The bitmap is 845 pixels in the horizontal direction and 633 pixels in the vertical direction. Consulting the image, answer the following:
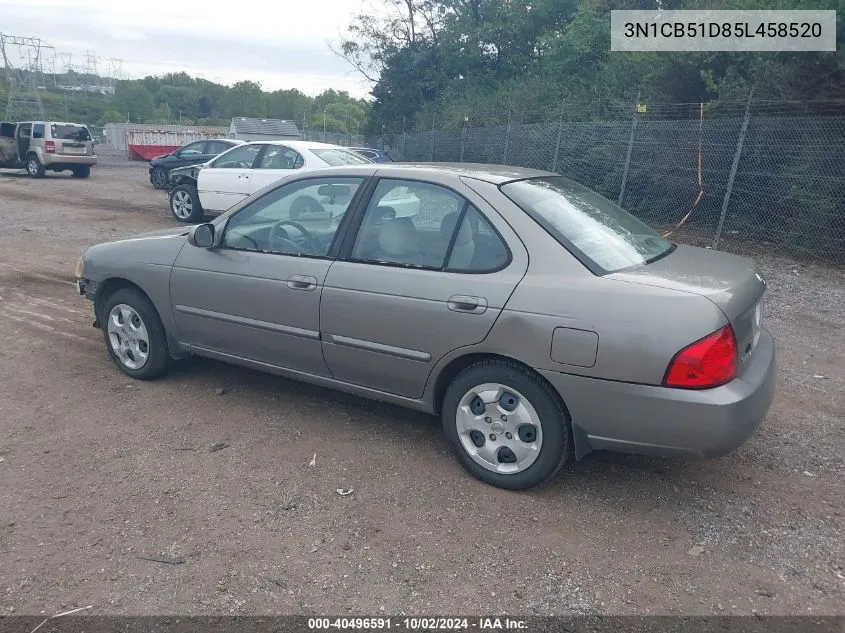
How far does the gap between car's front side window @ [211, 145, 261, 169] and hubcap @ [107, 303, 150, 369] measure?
22.7 ft

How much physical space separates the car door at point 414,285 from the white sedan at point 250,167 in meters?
6.52

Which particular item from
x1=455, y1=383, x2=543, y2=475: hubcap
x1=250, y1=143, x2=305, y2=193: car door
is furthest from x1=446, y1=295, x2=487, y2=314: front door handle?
x1=250, y1=143, x2=305, y2=193: car door

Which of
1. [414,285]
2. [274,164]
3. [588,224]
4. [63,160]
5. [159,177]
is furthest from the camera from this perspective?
[63,160]

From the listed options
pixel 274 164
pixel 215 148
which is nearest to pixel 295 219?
pixel 274 164

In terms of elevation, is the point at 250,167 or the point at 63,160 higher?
the point at 63,160

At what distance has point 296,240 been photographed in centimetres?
425

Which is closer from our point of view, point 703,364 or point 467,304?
point 703,364

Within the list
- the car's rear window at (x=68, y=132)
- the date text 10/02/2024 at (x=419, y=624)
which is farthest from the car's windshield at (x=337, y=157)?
the car's rear window at (x=68, y=132)

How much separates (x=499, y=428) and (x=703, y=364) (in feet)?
3.45

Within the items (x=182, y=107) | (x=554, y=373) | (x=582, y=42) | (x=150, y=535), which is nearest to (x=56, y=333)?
(x=150, y=535)

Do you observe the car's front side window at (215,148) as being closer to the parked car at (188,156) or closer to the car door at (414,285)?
the parked car at (188,156)

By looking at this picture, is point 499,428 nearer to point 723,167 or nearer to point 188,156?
point 723,167

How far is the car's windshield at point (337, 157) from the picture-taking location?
10523 millimetres

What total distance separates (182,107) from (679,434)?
350 ft
